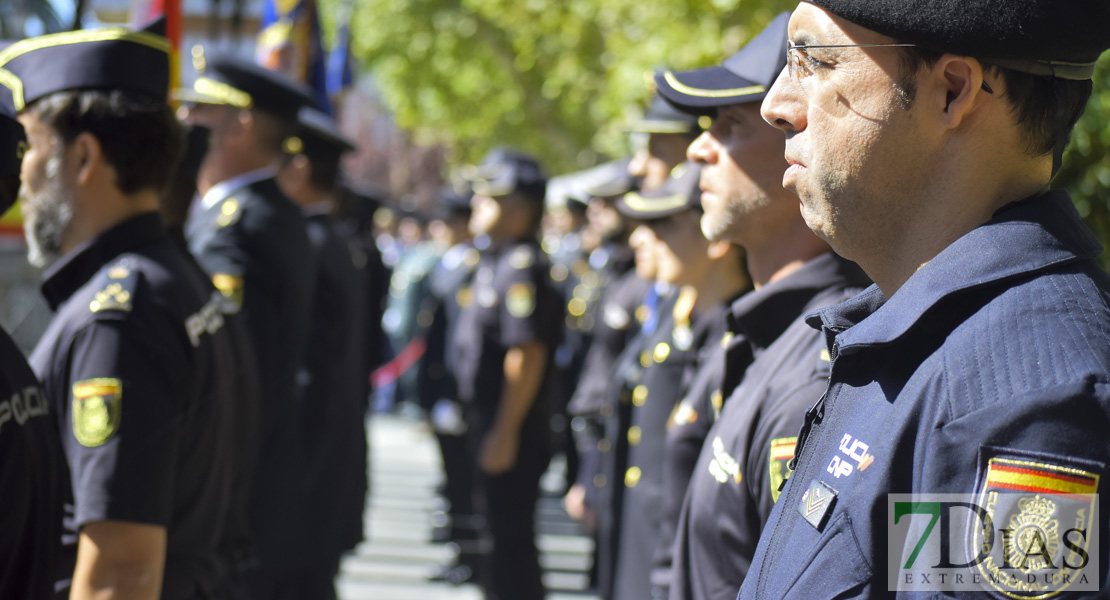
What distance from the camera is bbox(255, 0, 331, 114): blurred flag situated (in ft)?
25.0

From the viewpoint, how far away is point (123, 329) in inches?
94.7

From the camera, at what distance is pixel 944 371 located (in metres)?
1.16

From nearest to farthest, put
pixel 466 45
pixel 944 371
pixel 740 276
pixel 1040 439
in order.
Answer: pixel 1040 439
pixel 944 371
pixel 740 276
pixel 466 45

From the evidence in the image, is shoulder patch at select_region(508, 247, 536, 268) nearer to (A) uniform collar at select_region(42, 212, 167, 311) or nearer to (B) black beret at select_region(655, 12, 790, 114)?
(B) black beret at select_region(655, 12, 790, 114)

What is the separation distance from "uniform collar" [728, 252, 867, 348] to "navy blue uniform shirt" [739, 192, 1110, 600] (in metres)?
1.10

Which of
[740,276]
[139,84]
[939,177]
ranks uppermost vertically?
[139,84]

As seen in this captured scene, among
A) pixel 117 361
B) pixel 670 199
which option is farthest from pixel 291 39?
pixel 117 361

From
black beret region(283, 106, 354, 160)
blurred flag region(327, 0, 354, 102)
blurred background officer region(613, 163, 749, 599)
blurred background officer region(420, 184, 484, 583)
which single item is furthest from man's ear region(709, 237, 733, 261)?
blurred flag region(327, 0, 354, 102)

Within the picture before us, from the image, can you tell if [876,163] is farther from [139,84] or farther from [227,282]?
[227,282]

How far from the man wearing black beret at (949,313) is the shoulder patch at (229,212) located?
298cm

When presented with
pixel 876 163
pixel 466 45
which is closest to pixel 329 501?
pixel 876 163

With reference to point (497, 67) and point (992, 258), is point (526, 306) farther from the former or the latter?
point (497, 67)

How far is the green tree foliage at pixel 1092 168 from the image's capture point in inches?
164

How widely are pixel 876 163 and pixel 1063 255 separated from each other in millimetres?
253
